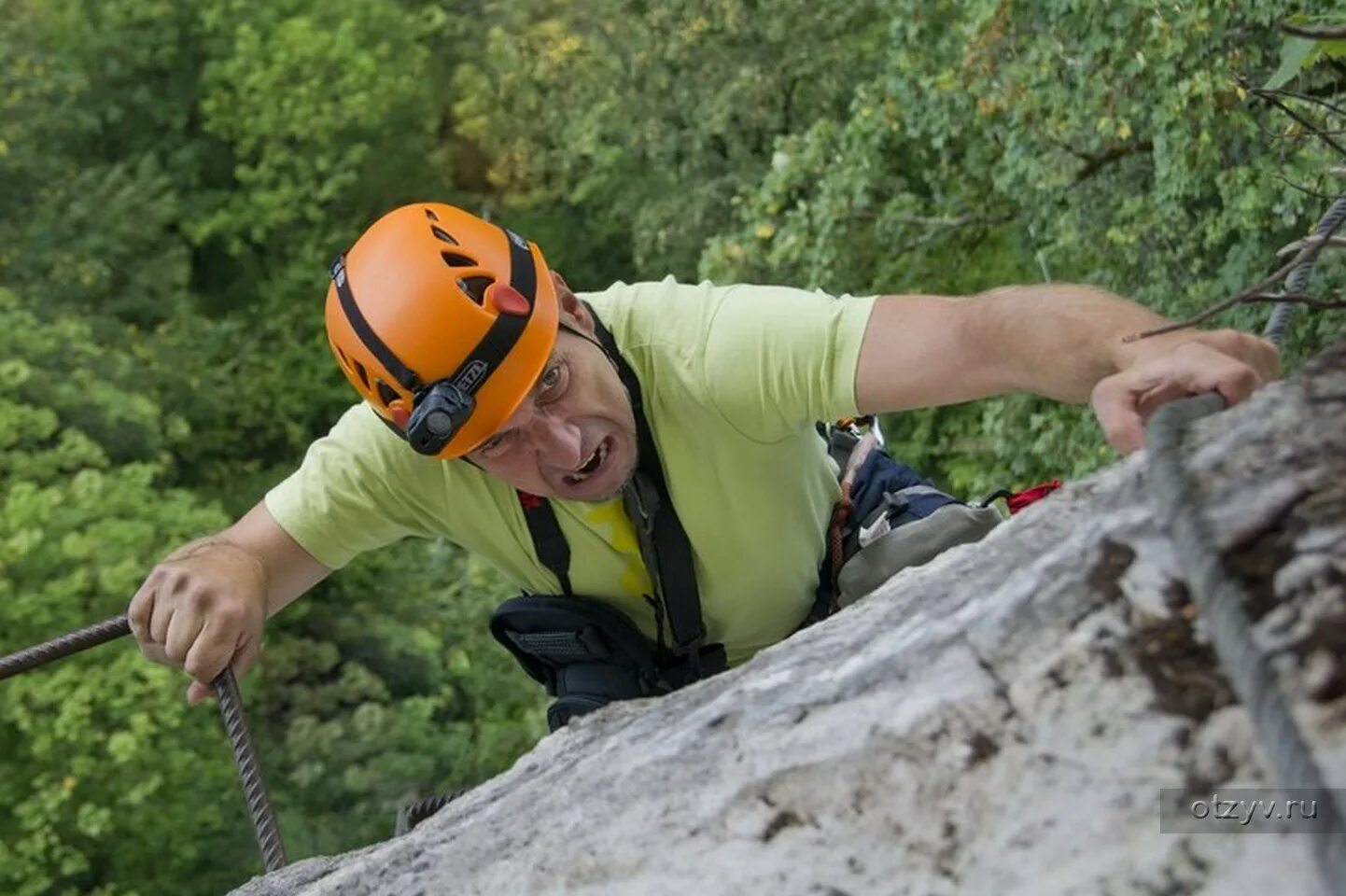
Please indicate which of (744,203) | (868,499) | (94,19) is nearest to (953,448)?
(744,203)

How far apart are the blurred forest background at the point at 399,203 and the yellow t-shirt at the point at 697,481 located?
0.92m

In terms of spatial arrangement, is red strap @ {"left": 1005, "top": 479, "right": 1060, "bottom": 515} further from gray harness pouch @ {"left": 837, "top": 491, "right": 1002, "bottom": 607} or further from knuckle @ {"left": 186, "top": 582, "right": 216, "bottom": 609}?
knuckle @ {"left": 186, "top": 582, "right": 216, "bottom": 609}

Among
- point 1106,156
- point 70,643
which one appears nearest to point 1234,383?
point 70,643

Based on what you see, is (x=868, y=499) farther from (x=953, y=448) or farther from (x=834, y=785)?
(x=953, y=448)

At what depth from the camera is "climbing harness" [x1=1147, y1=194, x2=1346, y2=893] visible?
0.94 metres

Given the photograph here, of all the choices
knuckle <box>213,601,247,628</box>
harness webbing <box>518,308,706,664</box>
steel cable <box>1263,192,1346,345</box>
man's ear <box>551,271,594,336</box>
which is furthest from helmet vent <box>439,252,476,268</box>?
steel cable <box>1263,192,1346,345</box>

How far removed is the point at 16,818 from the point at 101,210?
23.5 ft

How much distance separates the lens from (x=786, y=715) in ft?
4.33

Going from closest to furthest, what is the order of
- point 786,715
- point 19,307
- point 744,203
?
point 786,715, point 744,203, point 19,307

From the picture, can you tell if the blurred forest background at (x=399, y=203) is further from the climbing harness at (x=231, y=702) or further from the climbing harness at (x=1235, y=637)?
the climbing harness at (x=231, y=702)

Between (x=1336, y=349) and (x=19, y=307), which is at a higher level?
(x=1336, y=349)

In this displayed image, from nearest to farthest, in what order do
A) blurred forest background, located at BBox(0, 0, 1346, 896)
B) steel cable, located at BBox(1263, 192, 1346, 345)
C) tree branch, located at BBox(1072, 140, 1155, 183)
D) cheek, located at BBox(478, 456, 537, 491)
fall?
steel cable, located at BBox(1263, 192, 1346, 345) < cheek, located at BBox(478, 456, 537, 491) < blurred forest background, located at BBox(0, 0, 1346, 896) < tree branch, located at BBox(1072, 140, 1155, 183)

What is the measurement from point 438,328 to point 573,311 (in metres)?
0.27

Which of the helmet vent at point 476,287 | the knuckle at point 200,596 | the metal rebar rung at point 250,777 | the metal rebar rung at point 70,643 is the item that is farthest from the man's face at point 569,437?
the metal rebar rung at point 70,643
